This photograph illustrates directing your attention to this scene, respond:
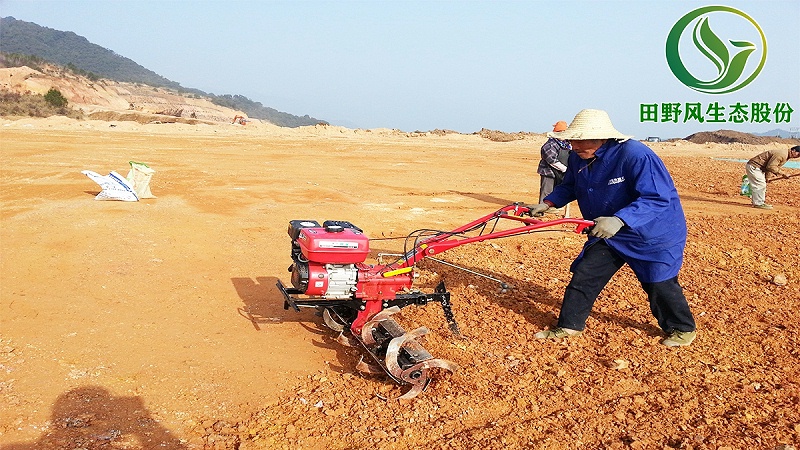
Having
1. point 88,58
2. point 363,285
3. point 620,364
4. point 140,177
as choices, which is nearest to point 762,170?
point 620,364

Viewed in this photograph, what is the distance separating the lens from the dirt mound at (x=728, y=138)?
47.7m

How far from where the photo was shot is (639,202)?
4.52 meters

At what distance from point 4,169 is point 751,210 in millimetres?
16712

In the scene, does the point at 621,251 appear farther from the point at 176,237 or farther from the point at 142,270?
the point at 176,237

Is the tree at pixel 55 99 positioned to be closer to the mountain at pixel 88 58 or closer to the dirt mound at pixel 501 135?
the dirt mound at pixel 501 135

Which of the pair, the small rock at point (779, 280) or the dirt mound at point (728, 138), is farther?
the dirt mound at point (728, 138)

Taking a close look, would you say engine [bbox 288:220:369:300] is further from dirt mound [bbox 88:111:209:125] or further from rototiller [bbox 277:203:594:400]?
dirt mound [bbox 88:111:209:125]

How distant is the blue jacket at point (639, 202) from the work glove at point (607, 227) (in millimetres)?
205

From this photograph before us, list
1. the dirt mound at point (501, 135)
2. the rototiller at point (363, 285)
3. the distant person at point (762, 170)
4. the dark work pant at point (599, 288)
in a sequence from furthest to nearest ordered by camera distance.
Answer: the dirt mound at point (501, 135) → the distant person at point (762, 170) → the dark work pant at point (599, 288) → the rototiller at point (363, 285)

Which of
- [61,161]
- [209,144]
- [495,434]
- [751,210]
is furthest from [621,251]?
[209,144]

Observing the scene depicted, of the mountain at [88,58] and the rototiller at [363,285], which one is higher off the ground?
the mountain at [88,58]

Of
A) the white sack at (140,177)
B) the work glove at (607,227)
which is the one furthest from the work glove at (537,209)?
the white sack at (140,177)

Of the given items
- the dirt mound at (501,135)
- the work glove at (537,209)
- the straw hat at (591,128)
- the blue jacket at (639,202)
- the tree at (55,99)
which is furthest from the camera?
the tree at (55,99)

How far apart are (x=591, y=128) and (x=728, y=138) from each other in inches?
1989
